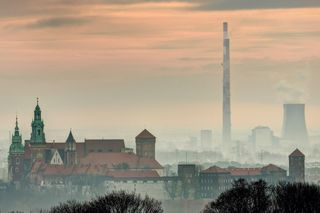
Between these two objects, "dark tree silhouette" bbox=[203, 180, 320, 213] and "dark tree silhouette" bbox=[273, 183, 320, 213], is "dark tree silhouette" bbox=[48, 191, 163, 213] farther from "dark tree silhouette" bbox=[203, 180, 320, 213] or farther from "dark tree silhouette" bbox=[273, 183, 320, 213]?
"dark tree silhouette" bbox=[273, 183, 320, 213]

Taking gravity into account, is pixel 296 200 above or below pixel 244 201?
above

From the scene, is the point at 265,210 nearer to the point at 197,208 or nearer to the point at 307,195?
the point at 307,195

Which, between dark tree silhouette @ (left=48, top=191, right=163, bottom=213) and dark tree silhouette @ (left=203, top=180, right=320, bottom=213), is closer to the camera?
dark tree silhouette @ (left=203, top=180, right=320, bottom=213)

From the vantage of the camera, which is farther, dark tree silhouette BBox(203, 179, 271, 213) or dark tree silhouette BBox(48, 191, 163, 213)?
dark tree silhouette BBox(48, 191, 163, 213)

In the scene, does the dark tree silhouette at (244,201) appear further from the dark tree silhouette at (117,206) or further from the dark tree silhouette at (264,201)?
the dark tree silhouette at (117,206)

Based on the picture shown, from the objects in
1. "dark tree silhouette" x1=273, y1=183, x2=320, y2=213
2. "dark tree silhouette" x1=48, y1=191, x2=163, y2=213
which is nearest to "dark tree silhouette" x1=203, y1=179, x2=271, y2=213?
"dark tree silhouette" x1=273, y1=183, x2=320, y2=213

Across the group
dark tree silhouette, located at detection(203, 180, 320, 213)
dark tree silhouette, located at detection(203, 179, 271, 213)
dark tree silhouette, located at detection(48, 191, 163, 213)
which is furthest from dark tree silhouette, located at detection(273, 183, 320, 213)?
dark tree silhouette, located at detection(48, 191, 163, 213)

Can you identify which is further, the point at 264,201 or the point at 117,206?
the point at 117,206

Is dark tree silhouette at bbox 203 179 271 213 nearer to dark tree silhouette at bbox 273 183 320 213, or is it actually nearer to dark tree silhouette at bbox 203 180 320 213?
dark tree silhouette at bbox 203 180 320 213

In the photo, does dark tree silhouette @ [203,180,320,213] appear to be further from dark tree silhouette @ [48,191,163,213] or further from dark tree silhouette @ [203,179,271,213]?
dark tree silhouette @ [48,191,163,213]

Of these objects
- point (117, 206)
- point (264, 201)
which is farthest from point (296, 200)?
point (117, 206)

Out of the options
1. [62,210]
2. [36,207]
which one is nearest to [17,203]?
[36,207]

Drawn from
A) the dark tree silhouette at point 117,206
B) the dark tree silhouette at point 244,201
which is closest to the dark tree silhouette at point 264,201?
the dark tree silhouette at point 244,201

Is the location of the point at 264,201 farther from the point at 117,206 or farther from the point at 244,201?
the point at 117,206
